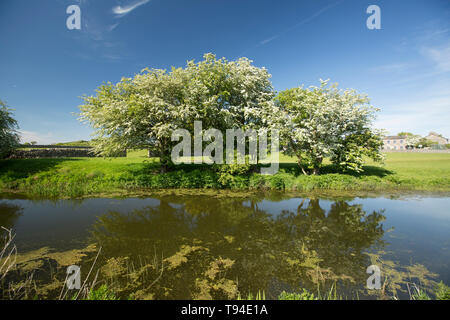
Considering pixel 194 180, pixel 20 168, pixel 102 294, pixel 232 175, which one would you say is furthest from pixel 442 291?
pixel 20 168

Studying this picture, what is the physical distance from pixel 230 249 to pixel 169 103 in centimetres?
1455

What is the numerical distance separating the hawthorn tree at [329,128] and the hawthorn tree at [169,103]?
10.8ft

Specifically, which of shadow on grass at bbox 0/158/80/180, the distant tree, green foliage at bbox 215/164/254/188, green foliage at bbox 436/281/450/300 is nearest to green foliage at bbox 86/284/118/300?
green foliage at bbox 436/281/450/300

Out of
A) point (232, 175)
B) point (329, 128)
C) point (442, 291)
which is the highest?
point (329, 128)

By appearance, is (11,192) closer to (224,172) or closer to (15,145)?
(15,145)

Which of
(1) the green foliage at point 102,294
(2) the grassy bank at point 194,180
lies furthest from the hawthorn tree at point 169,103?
(1) the green foliage at point 102,294

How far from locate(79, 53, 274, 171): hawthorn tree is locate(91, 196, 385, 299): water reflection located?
8538 mm

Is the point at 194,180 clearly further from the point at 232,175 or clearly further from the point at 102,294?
the point at 102,294

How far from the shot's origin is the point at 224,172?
17266 millimetres

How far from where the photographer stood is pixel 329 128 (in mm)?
17969

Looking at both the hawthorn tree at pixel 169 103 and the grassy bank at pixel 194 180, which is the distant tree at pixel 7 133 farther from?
the hawthorn tree at pixel 169 103

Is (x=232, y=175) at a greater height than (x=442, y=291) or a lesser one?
greater

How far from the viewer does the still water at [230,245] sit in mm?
5016

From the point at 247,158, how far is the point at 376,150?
42.8ft
